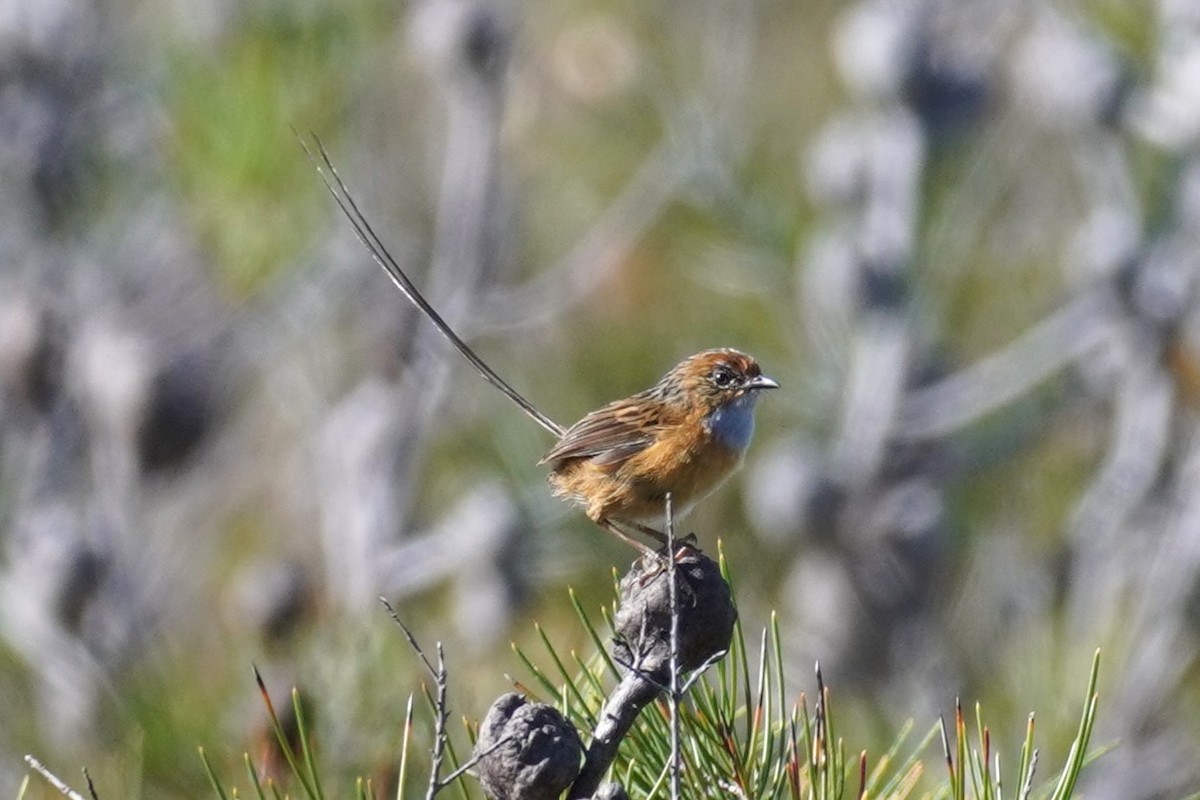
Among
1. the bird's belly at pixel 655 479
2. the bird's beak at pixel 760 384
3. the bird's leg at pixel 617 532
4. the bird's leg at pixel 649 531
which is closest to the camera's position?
the bird's leg at pixel 617 532

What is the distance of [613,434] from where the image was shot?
3041mm

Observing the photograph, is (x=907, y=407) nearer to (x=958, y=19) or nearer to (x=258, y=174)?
(x=958, y=19)

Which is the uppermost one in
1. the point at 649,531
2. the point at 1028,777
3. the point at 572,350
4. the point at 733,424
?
the point at 572,350

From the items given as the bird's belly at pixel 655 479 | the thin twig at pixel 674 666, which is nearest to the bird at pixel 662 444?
the bird's belly at pixel 655 479

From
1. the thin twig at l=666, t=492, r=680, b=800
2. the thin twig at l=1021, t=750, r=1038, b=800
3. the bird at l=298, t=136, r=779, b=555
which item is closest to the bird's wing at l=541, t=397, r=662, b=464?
the bird at l=298, t=136, r=779, b=555

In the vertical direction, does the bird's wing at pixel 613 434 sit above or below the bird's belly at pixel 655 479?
above

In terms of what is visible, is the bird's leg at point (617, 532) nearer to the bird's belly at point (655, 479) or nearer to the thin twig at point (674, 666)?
the bird's belly at point (655, 479)

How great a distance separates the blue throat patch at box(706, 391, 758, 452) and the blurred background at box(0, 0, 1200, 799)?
0.64 m

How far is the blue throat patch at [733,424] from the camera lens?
299 cm

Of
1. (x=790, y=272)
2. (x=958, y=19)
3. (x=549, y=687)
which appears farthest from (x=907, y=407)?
(x=549, y=687)

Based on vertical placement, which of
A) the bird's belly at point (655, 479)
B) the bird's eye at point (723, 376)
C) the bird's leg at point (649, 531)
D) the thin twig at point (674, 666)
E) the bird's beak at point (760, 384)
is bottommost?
the thin twig at point (674, 666)

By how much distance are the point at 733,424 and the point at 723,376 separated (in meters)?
0.11

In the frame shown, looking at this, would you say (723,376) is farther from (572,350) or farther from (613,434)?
(572,350)

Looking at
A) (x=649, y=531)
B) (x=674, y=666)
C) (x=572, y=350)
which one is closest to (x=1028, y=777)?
(x=674, y=666)
